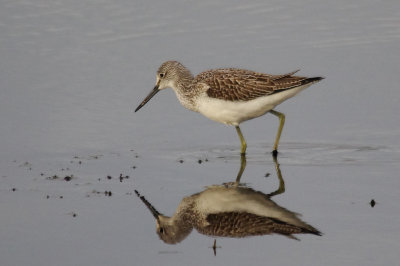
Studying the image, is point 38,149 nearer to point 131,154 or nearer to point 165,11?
point 131,154

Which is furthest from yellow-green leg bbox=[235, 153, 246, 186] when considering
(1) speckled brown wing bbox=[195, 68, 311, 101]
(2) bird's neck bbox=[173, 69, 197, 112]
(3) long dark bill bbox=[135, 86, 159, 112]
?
(3) long dark bill bbox=[135, 86, 159, 112]

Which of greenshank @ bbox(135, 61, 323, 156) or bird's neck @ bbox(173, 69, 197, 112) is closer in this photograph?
greenshank @ bbox(135, 61, 323, 156)

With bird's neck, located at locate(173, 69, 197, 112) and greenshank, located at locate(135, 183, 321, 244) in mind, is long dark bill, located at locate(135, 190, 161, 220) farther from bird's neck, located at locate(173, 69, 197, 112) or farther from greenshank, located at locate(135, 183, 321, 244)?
bird's neck, located at locate(173, 69, 197, 112)

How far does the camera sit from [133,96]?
14.7 m

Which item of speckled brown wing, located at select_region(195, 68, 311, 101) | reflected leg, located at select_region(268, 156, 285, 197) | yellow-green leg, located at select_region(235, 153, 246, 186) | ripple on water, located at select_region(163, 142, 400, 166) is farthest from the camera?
speckled brown wing, located at select_region(195, 68, 311, 101)

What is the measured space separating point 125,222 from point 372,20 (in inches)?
348

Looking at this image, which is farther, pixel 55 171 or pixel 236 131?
pixel 236 131

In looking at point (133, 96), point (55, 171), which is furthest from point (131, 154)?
point (133, 96)

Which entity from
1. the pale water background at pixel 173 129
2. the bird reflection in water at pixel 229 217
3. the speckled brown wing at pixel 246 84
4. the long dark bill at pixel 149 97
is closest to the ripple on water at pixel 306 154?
the pale water background at pixel 173 129

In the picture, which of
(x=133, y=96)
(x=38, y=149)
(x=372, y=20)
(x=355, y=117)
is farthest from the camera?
(x=372, y=20)

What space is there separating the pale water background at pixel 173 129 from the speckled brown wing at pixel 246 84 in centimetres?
79

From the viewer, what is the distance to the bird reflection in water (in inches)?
378

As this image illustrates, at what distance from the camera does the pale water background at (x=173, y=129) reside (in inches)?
376

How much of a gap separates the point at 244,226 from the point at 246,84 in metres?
3.67
